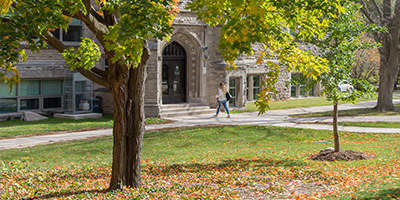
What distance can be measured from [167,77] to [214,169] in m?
12.5

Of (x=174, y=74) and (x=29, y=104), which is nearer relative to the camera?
(x=29, y=104)

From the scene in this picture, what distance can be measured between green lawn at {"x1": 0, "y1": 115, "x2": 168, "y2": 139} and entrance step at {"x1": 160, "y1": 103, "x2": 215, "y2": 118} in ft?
4.33

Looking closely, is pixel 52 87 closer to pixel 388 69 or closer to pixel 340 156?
pixel 340 156

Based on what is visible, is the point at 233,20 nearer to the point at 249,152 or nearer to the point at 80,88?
the point at 249,152

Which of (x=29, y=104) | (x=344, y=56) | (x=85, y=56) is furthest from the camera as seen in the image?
(x=29, y=104)

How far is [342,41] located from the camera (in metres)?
9.73

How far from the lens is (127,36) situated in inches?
208

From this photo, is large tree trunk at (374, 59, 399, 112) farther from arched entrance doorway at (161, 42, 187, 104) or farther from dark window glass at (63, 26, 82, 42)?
dark window glass at (63, 26, 82, 42)

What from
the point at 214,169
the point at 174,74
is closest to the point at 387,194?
the point at 214,169

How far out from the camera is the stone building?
18.6m

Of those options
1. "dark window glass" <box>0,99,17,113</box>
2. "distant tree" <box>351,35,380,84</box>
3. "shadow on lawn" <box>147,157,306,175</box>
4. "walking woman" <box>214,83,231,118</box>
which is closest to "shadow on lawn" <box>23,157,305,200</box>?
"shadow on lawn" <box>147,157,306,175</box>

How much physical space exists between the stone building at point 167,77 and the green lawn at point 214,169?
232 inches

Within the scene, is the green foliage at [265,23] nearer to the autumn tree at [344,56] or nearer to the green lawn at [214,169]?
the autumn tree at [344,56]

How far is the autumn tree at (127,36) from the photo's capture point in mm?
5752
